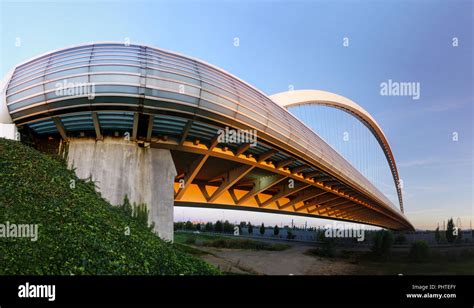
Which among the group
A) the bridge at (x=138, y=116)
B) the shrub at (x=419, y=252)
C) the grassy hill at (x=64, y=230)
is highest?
the bridge at (x=138, y=116)

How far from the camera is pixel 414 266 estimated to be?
12.1 m

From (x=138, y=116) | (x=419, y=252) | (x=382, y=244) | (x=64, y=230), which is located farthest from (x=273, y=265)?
(x=419, y=252)

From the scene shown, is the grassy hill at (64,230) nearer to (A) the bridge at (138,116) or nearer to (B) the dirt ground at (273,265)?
(A) the bridge at (138,116)

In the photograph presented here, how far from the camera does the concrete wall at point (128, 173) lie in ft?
33.4

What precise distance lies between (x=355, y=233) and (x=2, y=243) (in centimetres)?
1116

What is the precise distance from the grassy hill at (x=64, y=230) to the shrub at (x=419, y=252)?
36.6 ft

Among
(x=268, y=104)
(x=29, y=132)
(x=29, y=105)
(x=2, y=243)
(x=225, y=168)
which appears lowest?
(x=2, y=243)

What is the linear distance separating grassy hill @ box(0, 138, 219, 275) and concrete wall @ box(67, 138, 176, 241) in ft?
1.69

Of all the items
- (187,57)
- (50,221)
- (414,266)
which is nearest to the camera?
(50,221)

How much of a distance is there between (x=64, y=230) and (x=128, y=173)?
4.17 m

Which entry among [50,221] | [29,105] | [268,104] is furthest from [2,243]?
[268,104]

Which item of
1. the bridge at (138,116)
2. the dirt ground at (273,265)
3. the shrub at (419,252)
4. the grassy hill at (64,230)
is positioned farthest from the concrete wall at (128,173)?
the shrub at (419,252)

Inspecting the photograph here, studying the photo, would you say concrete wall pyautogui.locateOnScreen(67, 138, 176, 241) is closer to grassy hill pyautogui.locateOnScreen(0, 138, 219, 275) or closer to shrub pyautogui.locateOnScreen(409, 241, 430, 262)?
grassy hill pyautogui.locateOnScreen(0, 138, 219, 275)
